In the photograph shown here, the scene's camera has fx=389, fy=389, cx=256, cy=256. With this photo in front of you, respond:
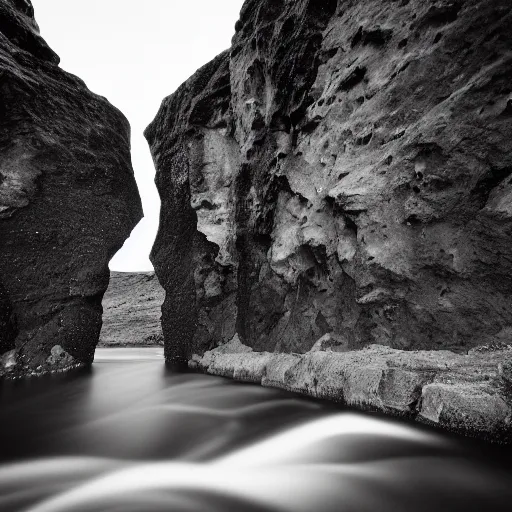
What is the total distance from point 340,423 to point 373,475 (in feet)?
3.09

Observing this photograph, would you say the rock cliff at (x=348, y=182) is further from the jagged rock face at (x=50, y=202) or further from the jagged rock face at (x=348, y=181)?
the jagged rock face at (x=50, y=202)

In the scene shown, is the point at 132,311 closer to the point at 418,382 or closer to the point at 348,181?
the point at 348,181

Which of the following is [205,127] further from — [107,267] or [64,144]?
[107,267]

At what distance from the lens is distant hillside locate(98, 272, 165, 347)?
16375mm

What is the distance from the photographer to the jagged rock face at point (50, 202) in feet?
23.1

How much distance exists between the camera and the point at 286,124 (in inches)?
256

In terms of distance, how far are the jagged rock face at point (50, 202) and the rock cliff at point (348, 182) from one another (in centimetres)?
164

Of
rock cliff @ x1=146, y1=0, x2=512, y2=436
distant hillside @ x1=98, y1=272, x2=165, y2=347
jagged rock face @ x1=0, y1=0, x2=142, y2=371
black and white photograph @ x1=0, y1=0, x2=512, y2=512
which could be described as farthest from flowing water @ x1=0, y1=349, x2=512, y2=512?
distant hillside @ x1=98, y1=272, x2=165, y2=347

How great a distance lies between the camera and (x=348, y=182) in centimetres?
477

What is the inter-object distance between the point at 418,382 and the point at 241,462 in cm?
145

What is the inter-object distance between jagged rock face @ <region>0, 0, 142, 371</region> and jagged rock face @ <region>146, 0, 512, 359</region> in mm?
1626

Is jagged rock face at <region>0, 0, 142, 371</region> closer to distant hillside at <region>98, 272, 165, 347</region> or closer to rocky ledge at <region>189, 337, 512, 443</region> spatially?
rocky ledge at <region>189, 337, 512, 443</region>

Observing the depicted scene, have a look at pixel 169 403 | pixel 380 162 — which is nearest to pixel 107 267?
pixel 169 403

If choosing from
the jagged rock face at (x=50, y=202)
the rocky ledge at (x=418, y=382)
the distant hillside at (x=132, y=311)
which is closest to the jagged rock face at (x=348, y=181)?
the rocky ledge at (x=418, y=382)
